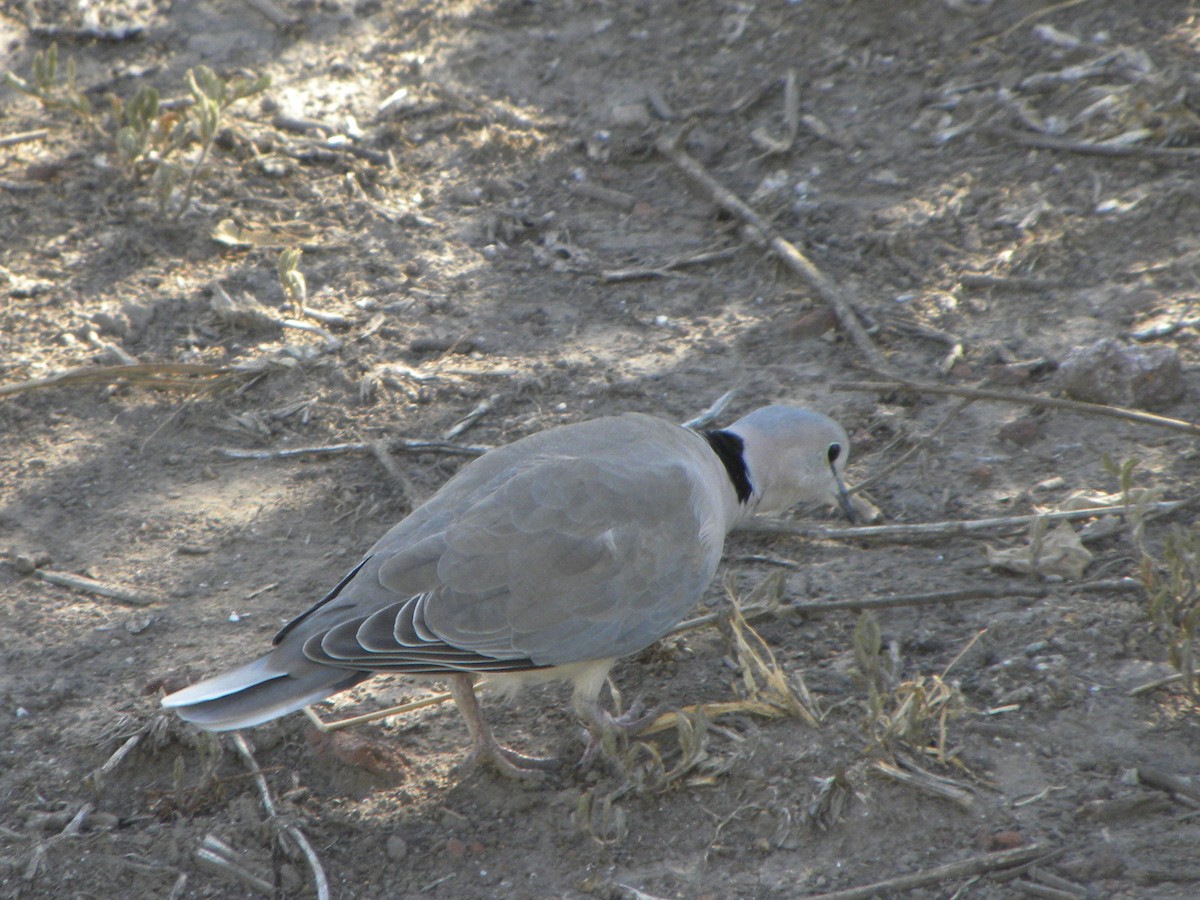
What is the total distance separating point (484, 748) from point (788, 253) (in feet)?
8.96

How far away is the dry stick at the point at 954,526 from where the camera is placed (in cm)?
383

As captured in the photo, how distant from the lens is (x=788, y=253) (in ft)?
17.3

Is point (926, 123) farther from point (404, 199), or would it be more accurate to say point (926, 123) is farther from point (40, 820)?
point (40, 820)

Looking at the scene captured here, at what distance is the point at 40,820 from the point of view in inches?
128

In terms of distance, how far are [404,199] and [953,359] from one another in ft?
9.02

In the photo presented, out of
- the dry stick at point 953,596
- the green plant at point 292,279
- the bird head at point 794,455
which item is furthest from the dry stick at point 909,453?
the green plant at point 292,279

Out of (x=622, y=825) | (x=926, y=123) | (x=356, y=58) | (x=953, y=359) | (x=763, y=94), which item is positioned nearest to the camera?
(x=622, y=825)

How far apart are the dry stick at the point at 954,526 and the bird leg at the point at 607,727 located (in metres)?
0.93

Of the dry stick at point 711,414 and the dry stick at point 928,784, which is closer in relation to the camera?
the dry stick at point 928,784

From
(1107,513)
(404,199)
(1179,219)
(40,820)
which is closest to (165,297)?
(404,199)

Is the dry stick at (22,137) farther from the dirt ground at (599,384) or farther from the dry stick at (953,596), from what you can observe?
the dry stick at (953,596)

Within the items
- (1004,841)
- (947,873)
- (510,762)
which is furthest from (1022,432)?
(510,762)

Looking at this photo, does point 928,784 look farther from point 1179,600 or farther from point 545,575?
point 545,575

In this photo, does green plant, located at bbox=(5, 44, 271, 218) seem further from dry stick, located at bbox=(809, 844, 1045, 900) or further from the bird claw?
dry stick, located at bbox=(809, 844, 1045, 900)
